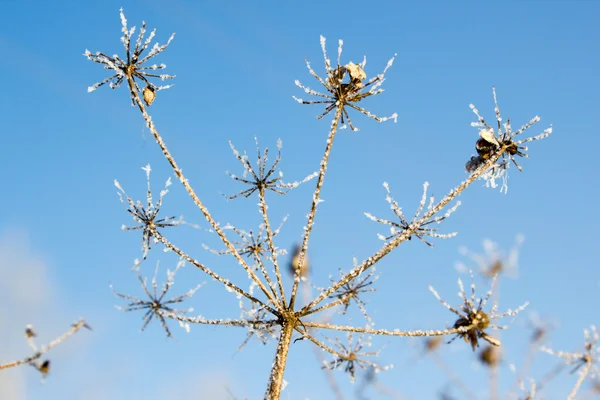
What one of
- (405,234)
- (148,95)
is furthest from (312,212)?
(148,95)

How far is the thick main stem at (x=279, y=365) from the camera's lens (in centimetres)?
464

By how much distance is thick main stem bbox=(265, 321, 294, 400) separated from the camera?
464cm

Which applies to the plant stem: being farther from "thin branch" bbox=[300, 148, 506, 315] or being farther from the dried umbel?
the dried umbel

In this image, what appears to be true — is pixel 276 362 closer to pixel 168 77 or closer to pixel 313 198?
pixel 313 198

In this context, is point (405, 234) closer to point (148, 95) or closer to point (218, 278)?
point (218, 278)

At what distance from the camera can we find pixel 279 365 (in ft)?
15.8

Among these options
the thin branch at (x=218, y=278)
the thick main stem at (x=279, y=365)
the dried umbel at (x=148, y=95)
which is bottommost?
the thick main stem at (x=279, y=365)

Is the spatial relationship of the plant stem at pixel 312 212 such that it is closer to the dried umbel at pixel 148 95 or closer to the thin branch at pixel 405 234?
the thin branch at pixel 405 234

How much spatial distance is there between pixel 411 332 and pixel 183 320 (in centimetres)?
258

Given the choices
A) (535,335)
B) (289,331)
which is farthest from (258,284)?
(535,335)

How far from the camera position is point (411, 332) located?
504 cm

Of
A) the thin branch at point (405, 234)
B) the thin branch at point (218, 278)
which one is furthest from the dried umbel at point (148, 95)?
the thin branch at point (405, 234)

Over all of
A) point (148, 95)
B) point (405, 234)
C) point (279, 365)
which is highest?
point (148, 95)

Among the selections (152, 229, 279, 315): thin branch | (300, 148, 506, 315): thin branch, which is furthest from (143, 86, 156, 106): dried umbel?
(300, 148, 506, 315): thin branch
